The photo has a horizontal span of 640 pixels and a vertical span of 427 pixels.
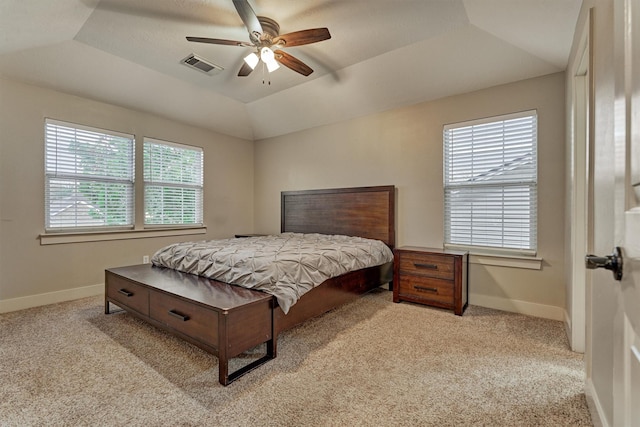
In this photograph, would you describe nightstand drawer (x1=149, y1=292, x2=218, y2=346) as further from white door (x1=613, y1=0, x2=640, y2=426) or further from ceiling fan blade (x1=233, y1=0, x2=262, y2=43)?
ceiling fan blade (x1=233, y1=0, x2=262, y2=43)

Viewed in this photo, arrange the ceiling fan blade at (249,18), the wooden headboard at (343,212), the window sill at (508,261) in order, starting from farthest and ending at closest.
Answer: the wooden headboard at (343,212)
the window sill at (508,261)
the ceiling fan blade at (249,18)

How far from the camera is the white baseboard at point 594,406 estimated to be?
1.39 metres

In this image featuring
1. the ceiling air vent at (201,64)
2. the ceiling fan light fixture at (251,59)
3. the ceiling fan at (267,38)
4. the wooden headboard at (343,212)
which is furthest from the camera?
the wooden headboard at (343,212)

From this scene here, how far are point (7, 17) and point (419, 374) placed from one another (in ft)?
13.4

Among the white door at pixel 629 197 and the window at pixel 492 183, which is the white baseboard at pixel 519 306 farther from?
the white door at pixel 629 197

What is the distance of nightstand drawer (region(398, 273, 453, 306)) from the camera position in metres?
3.06

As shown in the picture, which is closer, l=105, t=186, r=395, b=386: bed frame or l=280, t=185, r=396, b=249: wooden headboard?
l=105, t=186, r=395, b=386: bed frame

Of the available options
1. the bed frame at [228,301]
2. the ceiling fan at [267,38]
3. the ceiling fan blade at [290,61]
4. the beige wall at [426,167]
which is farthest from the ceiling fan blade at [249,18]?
the beige wall at [426,167]

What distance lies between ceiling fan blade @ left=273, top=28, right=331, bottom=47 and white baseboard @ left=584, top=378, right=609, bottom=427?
278 centimetres

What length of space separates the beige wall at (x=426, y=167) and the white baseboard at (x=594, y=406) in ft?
4.67

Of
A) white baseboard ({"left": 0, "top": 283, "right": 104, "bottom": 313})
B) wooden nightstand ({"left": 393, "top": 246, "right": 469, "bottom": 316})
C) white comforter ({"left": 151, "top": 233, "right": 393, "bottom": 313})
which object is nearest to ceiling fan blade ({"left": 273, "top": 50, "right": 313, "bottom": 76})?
white comforter ({"left": 151, "top": 233, "right": 393, "bottom": 313})

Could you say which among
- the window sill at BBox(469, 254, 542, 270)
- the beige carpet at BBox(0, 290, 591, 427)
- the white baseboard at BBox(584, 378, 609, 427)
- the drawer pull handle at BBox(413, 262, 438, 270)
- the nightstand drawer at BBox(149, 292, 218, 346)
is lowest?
the beige carpet at BBox(0, 290, 591, 427)

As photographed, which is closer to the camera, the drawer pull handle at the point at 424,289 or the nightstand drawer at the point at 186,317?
the nightstand drawer at the point at 186,317

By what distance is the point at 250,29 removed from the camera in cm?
231
